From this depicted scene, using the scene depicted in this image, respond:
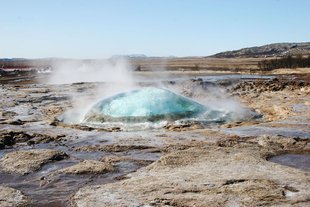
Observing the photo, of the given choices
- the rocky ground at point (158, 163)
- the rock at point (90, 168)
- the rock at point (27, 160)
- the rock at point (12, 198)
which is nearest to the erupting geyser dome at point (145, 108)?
the rocky ground at point (158, 163)

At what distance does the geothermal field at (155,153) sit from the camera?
22.9 ft

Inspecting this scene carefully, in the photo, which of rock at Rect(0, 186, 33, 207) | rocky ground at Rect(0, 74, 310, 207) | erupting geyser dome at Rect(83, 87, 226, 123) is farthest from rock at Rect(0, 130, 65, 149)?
rock at Rect(0, 186, 33, 207)

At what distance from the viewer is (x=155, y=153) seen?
10.4m

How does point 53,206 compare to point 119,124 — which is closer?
point 53,206

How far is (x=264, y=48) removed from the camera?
162 m

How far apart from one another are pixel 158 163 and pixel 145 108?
6.99 m

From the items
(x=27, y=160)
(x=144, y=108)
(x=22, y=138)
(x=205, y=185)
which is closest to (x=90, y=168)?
(x=27, y=160)

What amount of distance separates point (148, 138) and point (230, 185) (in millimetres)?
5263

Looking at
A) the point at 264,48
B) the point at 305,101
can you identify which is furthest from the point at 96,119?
the point at 264,48

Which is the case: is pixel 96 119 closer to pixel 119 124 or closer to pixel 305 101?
pixel 119 124

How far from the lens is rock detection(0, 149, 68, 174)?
9.03 m

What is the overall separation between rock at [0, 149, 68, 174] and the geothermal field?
0.02 metres

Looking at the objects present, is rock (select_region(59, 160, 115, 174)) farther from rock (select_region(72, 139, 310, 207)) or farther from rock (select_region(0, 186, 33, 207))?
rock (select_region(0, 186, 33, 207))

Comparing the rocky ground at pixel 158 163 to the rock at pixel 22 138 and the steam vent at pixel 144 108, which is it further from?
the steam vent at pixel 144 108
